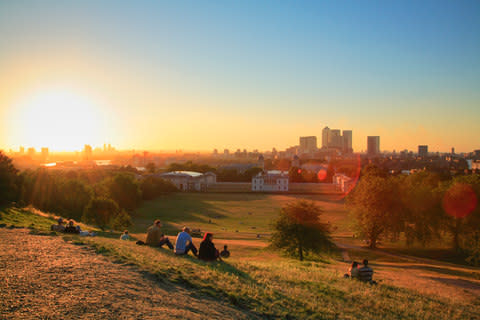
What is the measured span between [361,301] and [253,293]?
361 centimetres

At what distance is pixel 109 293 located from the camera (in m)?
8.01

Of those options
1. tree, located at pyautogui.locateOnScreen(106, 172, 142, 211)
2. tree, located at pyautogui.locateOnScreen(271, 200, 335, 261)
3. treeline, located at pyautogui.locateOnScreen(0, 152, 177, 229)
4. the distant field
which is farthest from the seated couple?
tree, located at pyautogui.locateOnScreen(106, 172, 142, 211)

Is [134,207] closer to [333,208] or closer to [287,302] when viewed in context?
[333,208]

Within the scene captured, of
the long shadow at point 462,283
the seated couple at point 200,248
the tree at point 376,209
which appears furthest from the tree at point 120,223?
the long shadow at point 462,283

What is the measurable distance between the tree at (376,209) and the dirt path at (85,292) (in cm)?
2649

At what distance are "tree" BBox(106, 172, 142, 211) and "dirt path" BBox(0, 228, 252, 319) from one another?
50.5 meters

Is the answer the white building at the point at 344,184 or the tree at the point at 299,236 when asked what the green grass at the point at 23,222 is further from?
the white building at the point at 344,184

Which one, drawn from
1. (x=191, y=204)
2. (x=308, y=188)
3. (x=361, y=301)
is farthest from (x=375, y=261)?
(x=308, y=188)

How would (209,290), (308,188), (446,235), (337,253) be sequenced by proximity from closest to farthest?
1. (209,290)
2. (337,253)
3. (446,235)
4. (308,188)

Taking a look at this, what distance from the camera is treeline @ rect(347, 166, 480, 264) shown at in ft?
103

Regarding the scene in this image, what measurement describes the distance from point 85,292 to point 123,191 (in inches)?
2190

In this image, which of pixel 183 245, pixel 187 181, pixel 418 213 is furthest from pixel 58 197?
pixel 187 181

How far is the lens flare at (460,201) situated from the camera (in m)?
31.5

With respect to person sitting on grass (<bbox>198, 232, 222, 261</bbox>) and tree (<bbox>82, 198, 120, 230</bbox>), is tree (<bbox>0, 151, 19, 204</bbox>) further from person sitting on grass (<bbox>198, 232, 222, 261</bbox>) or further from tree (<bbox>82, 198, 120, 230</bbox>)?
person sitting on grass (<bbox>198, 232, 222, 261</bbox>)
